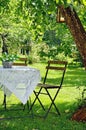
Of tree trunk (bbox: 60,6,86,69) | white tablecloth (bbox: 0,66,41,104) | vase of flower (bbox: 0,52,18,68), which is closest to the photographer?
white tablecloth (bbox: 0,66,41,104)

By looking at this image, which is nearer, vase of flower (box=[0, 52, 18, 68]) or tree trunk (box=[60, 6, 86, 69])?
tree trunk (box=[60, 6, 86, 69])

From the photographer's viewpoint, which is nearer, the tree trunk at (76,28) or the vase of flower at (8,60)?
the tree trunk at (76,28)

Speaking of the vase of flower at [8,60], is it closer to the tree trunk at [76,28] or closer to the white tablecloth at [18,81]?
the white tablecloth at [18,81]

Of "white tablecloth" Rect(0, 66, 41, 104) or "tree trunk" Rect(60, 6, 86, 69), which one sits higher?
"tree trunk" Rect(60, 6, 86, 69)

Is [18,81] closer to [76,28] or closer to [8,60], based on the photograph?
[8,60]

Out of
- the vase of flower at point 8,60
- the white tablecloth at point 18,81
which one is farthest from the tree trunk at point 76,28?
the vase of flower at point 8,60

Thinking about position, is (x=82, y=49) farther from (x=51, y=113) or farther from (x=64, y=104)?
(x=64, y=104)

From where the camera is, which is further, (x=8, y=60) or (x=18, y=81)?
(x=8, y=60)

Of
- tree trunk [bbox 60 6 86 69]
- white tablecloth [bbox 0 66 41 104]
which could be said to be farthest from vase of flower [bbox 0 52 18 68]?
tree trunk [bbox 60 6 86 69]

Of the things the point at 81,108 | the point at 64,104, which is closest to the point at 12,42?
the point at 64,104

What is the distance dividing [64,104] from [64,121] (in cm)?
215

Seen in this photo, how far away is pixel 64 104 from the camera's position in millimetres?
9594

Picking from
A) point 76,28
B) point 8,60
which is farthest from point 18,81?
point 76,28

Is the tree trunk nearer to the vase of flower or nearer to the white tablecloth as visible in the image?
the white tablecloth
